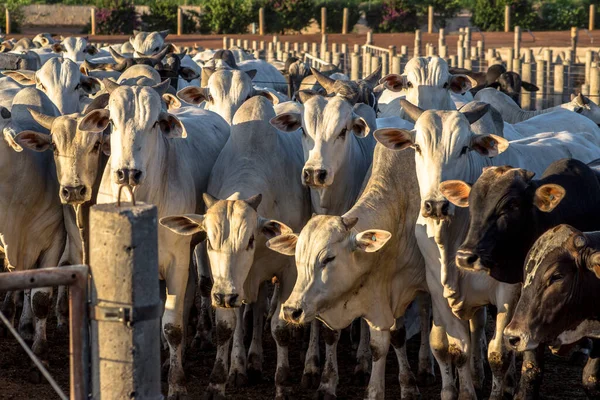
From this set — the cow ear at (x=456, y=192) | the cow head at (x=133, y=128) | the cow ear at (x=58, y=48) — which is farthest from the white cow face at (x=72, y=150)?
the cow ear at (x=58, y=48)

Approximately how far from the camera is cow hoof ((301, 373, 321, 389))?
8.64 meters

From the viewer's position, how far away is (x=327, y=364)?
8.27 metres

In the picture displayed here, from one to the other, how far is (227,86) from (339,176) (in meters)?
2.19

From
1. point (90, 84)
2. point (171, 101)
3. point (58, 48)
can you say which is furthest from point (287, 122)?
point (58, 48)

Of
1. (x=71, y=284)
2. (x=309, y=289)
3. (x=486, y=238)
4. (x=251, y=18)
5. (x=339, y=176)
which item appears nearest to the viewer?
(x=71, y=284)

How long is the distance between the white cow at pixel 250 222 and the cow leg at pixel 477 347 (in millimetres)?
1358

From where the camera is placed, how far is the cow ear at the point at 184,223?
7.83 meters

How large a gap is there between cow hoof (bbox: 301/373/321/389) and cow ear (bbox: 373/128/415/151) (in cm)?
189

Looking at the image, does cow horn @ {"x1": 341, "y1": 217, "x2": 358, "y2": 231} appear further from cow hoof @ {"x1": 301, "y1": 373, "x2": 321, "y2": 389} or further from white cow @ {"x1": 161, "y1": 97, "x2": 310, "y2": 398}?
cow hoof @ {"x1": 301, "y1": 373, "x2": 321, "y2": 389}

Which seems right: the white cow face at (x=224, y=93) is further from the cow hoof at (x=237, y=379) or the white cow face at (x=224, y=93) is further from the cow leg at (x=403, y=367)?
the cow leg at (x=403, y=367)

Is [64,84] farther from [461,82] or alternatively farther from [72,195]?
[461,82]

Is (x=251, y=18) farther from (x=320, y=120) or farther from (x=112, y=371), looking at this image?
(x=112, y=371)

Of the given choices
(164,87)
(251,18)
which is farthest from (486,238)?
(251,18)

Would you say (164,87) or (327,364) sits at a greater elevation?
(164,87)
